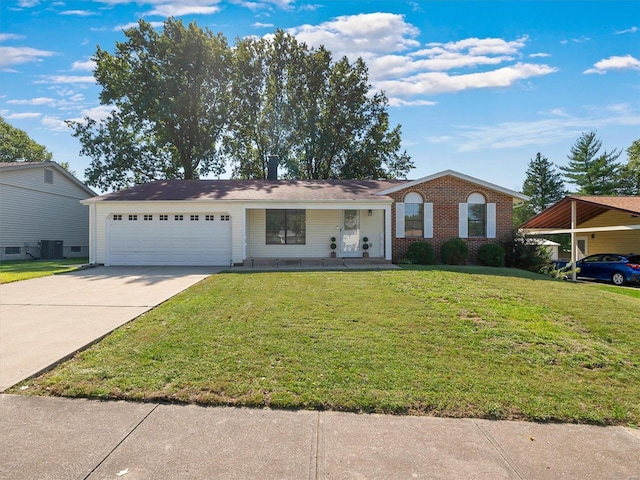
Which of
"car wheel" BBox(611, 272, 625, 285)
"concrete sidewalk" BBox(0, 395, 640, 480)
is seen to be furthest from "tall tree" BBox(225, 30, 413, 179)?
"concrete sidewalk" BBox(0, 395, 640, 480)

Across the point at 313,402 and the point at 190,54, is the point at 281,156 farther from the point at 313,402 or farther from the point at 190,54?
the point at 313,402

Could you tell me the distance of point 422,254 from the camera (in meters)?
15.3

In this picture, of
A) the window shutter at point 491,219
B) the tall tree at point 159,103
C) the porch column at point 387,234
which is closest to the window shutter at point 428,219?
the porch column at point 387,234

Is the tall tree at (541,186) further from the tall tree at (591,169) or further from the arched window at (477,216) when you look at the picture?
the arched window at (477,216)

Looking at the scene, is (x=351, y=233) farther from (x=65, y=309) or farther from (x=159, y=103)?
(x=159, y=103)

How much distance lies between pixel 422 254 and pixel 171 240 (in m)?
10.0

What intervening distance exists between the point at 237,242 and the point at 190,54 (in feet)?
62.0

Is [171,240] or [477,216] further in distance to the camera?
[477,216]

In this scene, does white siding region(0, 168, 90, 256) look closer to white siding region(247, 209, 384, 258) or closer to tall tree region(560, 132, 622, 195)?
white siding region(247, 209, 384, 258)

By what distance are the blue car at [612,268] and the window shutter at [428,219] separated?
21.4 ft

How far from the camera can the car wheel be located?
1623cm

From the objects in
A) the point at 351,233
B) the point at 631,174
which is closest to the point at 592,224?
the point at 351,233

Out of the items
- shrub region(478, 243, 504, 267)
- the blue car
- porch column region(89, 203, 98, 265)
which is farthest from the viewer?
the blue car

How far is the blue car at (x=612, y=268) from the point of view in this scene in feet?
52.3
